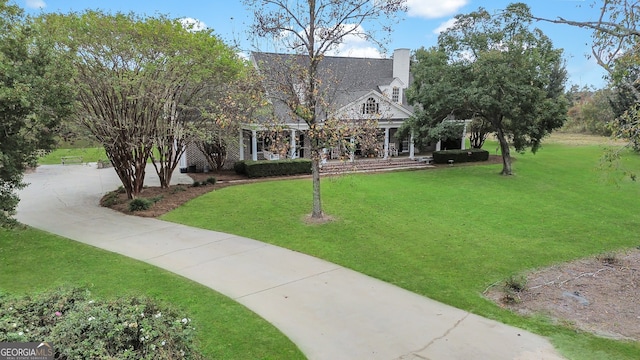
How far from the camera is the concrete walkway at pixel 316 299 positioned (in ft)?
18.1

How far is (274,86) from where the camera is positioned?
11.6 metres

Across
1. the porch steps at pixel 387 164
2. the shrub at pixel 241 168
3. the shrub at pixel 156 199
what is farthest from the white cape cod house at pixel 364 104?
the shrub at pixel 156 199

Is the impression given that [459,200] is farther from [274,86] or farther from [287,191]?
[274,86]

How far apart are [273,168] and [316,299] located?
14.8m

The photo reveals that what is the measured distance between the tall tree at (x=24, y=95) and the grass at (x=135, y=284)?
52.2 inches

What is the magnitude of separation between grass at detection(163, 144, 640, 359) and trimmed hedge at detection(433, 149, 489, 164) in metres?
4.91

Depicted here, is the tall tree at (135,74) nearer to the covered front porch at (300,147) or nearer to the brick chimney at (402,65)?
the covered front porch at (300,147)

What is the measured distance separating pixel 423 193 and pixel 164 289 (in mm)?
12592

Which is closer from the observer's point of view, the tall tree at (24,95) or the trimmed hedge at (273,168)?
the tall tree at (24,95)

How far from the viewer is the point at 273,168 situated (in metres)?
21.3

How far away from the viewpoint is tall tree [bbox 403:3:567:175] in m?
19.4

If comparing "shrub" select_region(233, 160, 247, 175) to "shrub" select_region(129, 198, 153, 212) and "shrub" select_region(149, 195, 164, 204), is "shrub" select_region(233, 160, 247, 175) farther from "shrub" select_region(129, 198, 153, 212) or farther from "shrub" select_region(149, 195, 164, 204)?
"shrub" select_region(129, 198, 153, 212)

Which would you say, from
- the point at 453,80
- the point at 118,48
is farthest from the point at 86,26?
the point at 453,80

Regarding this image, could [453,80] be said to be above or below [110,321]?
above
